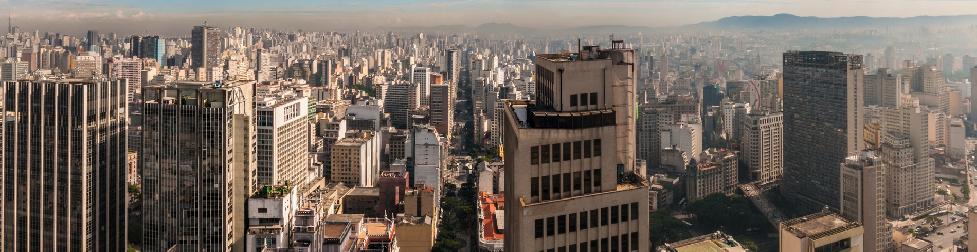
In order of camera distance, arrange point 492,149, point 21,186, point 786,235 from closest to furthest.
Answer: point 786,235 < point 21,186 < point 492,149

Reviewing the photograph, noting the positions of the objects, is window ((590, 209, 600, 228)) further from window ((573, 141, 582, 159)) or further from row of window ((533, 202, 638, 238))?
window ((573, 141, 582, 159))

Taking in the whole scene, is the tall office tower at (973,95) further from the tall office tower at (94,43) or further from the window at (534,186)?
the tall office tower at (94,43)

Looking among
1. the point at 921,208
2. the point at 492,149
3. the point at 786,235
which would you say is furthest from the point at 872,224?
the point at 492,149

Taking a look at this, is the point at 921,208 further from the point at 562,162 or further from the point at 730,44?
the point at 562,162

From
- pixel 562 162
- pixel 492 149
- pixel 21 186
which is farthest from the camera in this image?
pixel 492 149

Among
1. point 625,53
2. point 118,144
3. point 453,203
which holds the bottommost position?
point 453,203

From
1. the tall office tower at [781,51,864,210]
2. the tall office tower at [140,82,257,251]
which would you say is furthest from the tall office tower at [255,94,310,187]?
the tall office tower at [781,51,864,210]

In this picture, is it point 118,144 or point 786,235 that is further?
point 118,144
